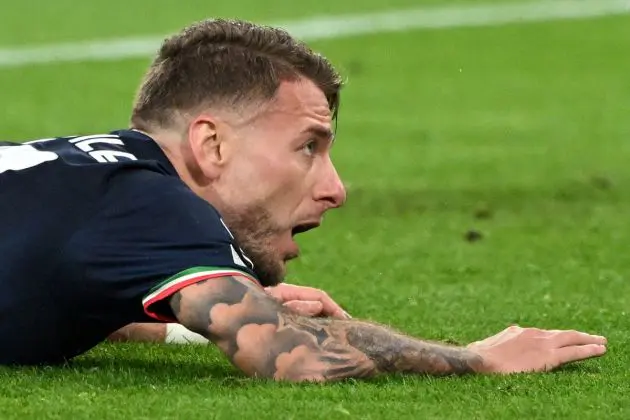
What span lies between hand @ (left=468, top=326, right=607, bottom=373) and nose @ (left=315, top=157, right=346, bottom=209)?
61 centimetres

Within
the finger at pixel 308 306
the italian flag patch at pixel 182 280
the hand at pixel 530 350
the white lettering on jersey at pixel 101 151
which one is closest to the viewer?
the italian flag patch at pixel 182 280

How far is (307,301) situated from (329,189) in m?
0.77

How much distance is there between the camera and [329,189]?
16.5ft

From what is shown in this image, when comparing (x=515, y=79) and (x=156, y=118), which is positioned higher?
(x=156, y=118)

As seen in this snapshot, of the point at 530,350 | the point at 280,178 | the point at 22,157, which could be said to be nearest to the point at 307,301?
the point at 280,178

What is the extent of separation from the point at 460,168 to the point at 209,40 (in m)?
5.87

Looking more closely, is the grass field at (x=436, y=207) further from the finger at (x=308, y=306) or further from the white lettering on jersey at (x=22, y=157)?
the white lettering on jersey at (x=22, y=157)

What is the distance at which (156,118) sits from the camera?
16.6 feet

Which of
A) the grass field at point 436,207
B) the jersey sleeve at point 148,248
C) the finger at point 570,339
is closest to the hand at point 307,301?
the grass field at point 436,207

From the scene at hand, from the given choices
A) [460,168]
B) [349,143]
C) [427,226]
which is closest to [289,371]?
[427,226]

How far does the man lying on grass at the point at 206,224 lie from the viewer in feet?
14.6

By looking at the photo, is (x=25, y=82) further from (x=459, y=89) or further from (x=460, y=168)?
(x=460, y=168)

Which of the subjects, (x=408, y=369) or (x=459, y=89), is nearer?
(x=408, y=369)

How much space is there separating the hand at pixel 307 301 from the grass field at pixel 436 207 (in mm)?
361
